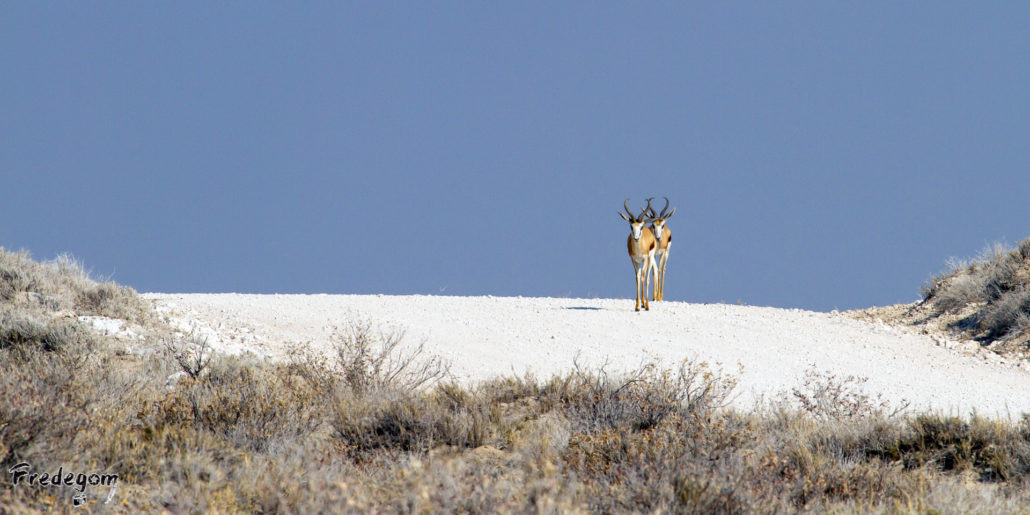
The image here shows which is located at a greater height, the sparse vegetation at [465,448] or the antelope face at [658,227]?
the antelope face at [658,227]

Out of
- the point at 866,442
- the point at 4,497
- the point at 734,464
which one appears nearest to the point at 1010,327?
the point at 866,442

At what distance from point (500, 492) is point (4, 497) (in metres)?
3.17

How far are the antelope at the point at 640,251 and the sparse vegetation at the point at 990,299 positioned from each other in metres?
7.99

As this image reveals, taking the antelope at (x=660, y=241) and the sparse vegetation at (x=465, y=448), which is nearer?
the sparse vegetation at (x=465, y=448)

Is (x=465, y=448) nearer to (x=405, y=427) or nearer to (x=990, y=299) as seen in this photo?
(x=405, y=427)

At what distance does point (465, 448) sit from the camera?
6988 millimetres

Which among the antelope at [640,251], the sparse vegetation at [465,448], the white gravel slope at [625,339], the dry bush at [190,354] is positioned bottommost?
the sparse vegetation at [465,448]

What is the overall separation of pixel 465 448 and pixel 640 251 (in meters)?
14.3

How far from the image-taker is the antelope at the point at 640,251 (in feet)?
66.8

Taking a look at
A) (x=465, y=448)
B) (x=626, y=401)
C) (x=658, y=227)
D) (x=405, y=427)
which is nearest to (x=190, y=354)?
(x=405, y=427)

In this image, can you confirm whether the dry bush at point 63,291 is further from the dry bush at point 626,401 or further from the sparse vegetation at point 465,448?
the dry bush at point 626,401

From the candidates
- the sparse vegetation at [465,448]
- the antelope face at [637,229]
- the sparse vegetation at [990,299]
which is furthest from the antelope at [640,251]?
the sparse vegetation at [465,448]

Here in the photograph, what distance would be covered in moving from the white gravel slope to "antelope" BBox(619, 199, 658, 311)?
0.63 meters

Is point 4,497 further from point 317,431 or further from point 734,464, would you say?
point 734,464
